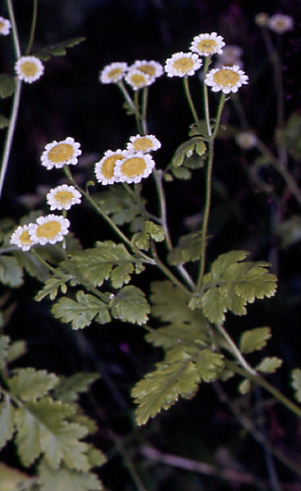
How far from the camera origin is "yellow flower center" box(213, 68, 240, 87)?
1.92 m

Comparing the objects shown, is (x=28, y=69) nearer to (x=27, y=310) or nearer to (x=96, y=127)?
(x=27, y=310)

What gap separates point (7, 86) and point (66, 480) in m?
1.41

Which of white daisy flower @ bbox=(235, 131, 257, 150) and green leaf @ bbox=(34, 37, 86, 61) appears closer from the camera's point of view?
green leaf @ bbox=(34, 37, 86, 61)

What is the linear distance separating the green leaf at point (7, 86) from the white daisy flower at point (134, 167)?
708 mm

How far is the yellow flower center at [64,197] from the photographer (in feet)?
6.31

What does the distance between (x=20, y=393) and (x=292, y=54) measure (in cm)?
179

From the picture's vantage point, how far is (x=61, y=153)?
1.94 metres

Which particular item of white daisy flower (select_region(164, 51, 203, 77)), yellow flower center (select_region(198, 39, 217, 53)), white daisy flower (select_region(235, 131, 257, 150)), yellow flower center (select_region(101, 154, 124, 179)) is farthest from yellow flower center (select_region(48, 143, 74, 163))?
white daisy flower (select_region(235, 131, 257, 150))

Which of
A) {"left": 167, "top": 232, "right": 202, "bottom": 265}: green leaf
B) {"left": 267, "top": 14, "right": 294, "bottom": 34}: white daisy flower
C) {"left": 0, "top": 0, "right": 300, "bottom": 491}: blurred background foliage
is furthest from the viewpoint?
{"left": 267, "top": 14, "right": 294, "bottom": 34}: white daisy flower

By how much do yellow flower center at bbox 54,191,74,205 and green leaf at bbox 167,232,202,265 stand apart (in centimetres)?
45

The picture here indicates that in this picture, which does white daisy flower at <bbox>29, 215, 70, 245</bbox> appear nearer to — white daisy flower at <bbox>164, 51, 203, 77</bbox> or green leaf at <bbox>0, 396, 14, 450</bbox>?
white daisy flower at <bbox>164, 51, 203, 77</bbox>

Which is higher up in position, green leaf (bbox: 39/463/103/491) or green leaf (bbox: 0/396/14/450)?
green leaf (bbox: 0/396/14/450)

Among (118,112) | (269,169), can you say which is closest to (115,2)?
(118,112)

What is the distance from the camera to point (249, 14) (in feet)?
12.9
